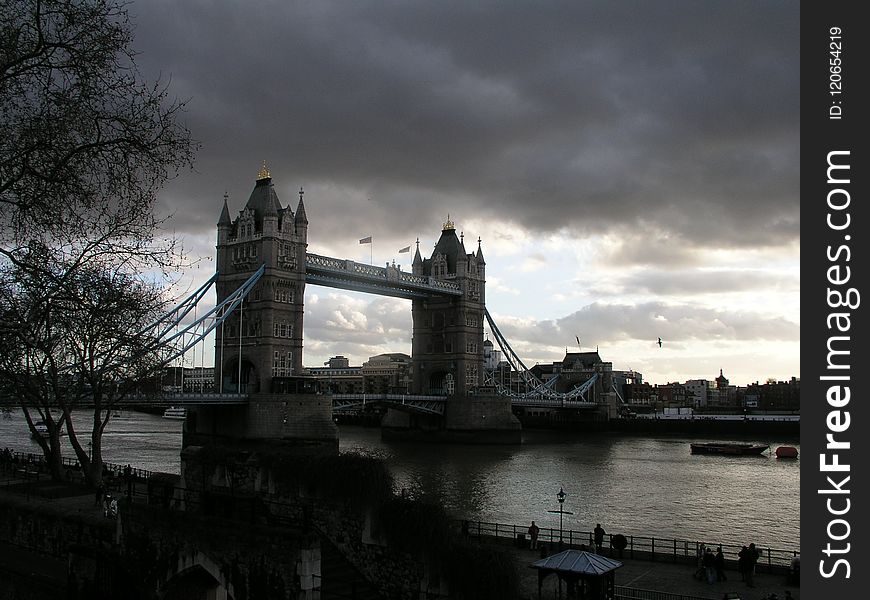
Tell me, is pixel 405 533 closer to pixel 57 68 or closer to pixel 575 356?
pixel 57 68

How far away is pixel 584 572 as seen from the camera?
15.0 meters

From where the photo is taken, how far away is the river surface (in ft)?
117

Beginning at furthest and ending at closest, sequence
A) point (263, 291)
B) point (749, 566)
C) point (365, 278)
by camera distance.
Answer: point (365, 278), point (263, 291), point (749, 566)

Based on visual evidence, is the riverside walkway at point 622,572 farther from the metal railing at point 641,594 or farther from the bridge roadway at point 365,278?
the bridge roadway at point 365,278

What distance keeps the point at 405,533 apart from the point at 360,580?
154 centimetres

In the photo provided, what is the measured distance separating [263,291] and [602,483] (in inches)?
1406

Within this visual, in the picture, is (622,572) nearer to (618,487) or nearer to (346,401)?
(618,487)

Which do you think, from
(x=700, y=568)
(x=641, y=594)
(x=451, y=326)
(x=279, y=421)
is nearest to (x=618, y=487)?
(x=279, y=421)

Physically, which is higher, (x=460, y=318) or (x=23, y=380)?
(x=460, y=318)

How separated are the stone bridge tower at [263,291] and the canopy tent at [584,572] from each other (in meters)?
56.9

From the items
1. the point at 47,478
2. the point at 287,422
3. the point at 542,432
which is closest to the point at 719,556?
the point at 47,478

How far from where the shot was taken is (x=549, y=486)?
48.0 m

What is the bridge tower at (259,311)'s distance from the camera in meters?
67.7

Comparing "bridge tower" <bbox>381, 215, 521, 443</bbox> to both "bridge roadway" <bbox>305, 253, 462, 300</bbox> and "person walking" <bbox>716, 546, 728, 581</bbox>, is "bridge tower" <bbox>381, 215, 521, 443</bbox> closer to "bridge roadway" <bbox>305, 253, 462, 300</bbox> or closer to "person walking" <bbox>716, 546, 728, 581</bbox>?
"bridge roadway" <bbox>305, 253, 462, 300</bbox>
